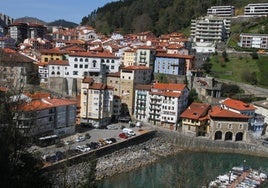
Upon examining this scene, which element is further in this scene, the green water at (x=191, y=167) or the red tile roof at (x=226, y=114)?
the red tile roof at (x=226, y=114)

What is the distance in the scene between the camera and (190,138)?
3072 centimetres

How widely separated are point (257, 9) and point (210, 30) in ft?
40.5

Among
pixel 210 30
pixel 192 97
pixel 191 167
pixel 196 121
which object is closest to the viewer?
pixel 191 167

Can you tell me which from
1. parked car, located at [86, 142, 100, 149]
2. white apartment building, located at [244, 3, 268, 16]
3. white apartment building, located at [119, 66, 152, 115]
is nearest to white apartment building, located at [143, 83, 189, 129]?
white apartment building, located at [119, 66, 152, 115]

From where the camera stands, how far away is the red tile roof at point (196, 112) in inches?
1248

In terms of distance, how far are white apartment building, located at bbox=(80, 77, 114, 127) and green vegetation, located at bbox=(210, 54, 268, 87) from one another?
13632mm

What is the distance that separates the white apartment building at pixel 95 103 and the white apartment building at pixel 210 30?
25510 millimetres

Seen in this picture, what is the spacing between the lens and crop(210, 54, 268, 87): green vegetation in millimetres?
40250

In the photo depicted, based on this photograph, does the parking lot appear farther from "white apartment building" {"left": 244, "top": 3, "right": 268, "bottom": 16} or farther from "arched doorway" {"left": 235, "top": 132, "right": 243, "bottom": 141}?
"white apartment building" {"left": 244, "top": 3, "right": 268, "bottom": 16}

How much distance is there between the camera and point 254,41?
166 ft

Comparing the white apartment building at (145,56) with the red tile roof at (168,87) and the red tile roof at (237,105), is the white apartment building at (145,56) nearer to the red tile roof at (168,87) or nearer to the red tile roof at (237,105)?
the red tile roof at (168,87)

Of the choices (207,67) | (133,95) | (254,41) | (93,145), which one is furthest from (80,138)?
(254,41)

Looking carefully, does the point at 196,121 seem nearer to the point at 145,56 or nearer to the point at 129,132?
the point at 129,132

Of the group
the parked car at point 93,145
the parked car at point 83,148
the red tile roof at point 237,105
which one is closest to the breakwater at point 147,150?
the parked car at point 93,145
